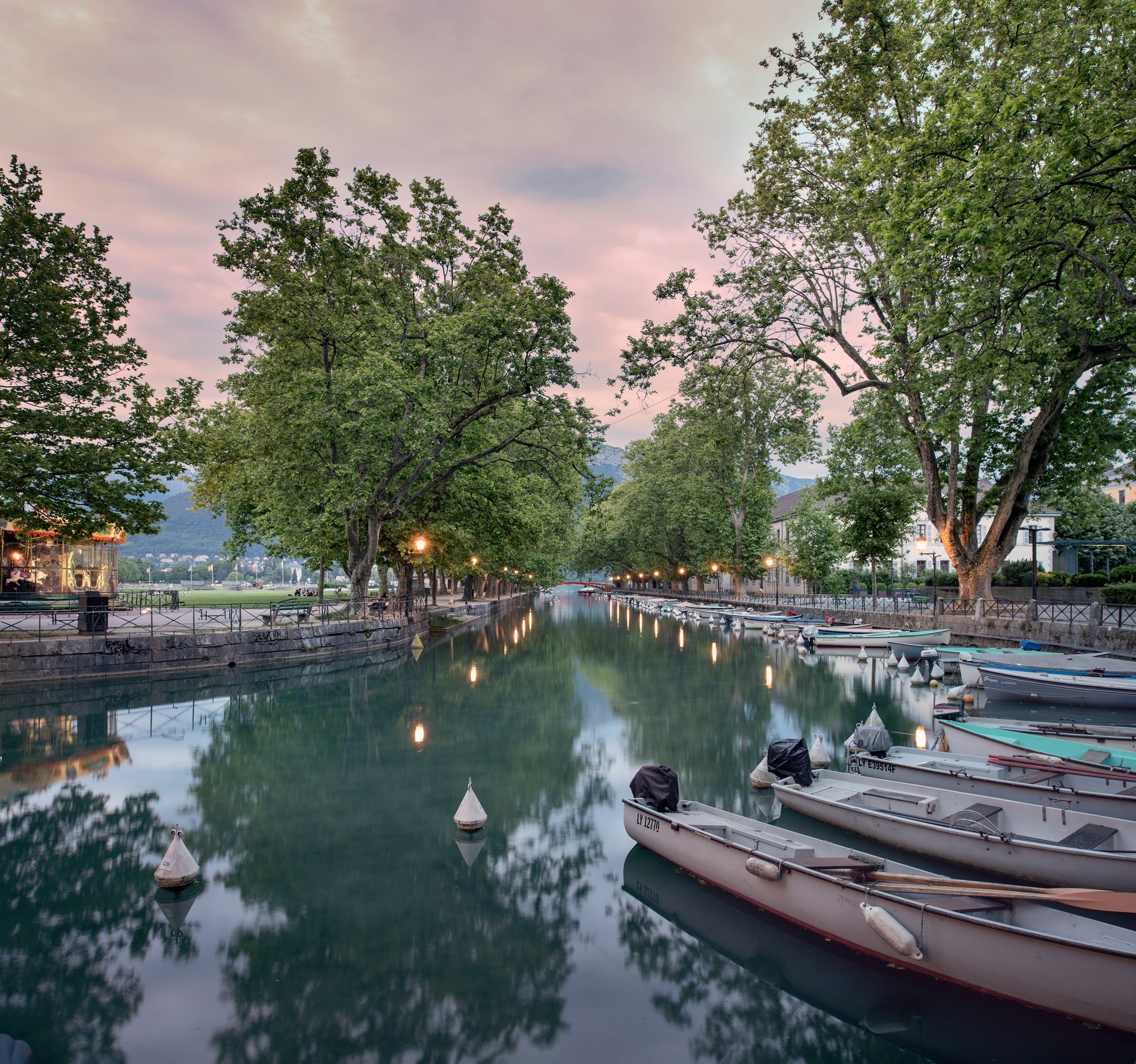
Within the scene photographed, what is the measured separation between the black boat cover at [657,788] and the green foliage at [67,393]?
778 inches

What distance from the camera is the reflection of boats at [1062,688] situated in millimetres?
17656

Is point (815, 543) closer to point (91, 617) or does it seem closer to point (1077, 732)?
point (1077, 732)

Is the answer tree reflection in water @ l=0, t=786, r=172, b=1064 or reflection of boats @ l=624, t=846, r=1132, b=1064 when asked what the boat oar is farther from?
tree reflection in water @ l=0, t=786, r=172, b=1064

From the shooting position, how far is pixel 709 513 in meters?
62.1

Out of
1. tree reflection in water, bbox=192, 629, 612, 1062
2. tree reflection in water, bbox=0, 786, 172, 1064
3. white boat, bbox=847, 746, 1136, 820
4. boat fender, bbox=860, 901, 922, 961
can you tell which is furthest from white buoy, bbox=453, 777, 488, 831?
white boat, bbox=847, 746, 1136, 820

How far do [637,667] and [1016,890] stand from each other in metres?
22.2

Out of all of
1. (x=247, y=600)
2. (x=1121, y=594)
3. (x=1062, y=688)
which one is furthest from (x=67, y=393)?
A: (x=247, y=600)

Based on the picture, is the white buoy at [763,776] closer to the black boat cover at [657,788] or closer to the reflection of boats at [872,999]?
the black boat cover at [657,788]

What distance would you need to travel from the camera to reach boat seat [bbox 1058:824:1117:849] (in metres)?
7.48

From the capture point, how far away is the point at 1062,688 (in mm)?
18031

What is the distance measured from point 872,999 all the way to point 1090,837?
3732 millimetres

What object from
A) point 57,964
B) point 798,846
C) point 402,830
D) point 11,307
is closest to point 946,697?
point 798,846

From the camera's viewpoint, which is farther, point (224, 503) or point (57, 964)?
point (224, 503)

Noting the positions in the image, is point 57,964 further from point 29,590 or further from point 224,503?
point 29,590
